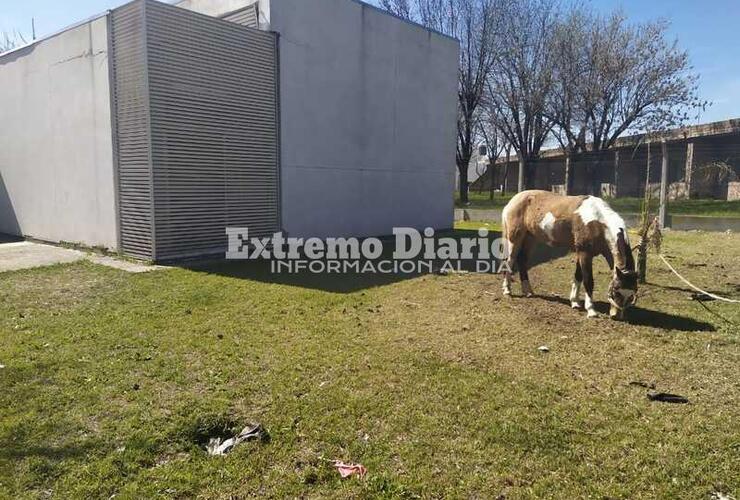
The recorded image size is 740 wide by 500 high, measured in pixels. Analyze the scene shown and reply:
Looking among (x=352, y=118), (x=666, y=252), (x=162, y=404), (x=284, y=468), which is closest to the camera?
(x=284, y=468)

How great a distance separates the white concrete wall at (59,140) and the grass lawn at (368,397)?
4.82 m

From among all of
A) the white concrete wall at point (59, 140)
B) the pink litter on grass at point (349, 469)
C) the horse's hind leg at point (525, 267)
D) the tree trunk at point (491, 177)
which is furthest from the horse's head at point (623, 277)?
the tree trunk at point (491, 177)

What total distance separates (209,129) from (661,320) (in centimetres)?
863

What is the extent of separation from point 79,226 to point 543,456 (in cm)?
1183

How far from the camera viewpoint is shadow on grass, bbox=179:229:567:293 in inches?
319

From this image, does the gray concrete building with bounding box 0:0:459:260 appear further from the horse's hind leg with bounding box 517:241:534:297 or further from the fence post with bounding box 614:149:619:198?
the horse's hind leg with bounding box 517:241:534:297

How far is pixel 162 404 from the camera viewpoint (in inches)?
143

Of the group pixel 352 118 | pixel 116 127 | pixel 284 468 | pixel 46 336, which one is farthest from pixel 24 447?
pixel 352 118

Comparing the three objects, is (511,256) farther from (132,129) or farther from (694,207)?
(694,207)

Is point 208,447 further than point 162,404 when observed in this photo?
No

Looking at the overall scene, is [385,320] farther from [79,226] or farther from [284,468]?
[79,226]

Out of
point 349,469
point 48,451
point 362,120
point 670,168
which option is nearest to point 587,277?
point 349,469

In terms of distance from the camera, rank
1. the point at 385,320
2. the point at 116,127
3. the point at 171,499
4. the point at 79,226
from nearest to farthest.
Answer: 1. the point at 171,499
2. the point at 385,320
3. the point at 116,127
4. the point at 79,226

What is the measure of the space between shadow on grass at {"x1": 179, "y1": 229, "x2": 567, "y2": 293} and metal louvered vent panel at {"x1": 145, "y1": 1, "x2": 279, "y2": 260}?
947 millimetres
